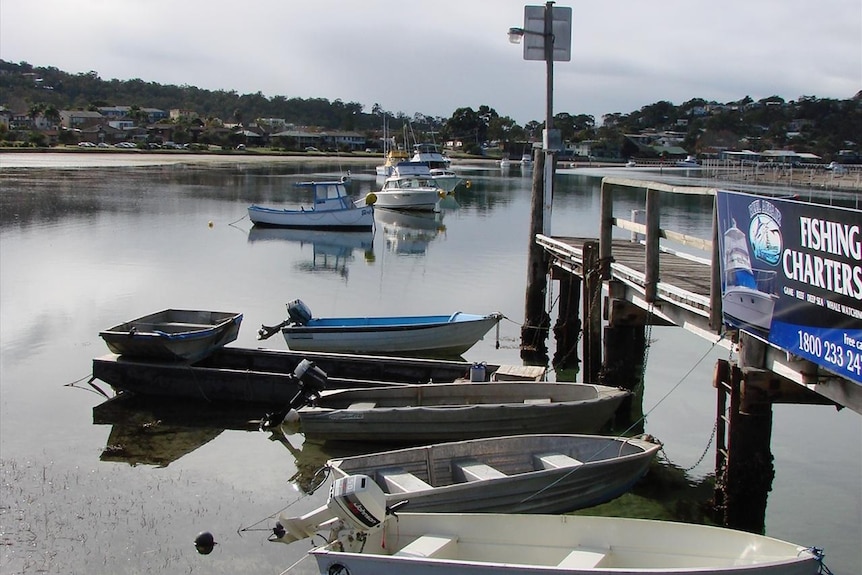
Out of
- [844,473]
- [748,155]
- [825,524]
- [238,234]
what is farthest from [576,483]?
[748,155]

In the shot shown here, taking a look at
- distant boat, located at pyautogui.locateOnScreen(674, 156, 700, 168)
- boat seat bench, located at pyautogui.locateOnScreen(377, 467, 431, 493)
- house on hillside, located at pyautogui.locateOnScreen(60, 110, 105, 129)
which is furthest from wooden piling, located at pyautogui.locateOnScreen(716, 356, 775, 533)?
house on hillside, located at pyautogui.locateOnScreen(60, 110, 105, 129)

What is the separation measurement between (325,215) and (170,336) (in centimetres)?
2795

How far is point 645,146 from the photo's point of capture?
183m

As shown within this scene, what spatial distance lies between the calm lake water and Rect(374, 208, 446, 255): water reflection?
0.39 metres

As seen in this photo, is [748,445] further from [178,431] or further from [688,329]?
[178,431]

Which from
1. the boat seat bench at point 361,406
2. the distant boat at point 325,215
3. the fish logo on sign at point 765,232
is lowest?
the boat seat bench at point 361,406

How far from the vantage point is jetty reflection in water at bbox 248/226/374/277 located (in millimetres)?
32312

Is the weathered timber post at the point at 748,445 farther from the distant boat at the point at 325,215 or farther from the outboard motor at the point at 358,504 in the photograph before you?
the distant boat at the point at 325,215

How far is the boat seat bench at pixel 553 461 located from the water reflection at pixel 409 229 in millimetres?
26234

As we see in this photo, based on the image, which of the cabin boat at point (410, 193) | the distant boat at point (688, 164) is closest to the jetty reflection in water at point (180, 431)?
the cabin boat at point (410, 193)

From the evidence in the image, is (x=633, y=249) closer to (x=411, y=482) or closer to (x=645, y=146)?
(x=411, y=482)

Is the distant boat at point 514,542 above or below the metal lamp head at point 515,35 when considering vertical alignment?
below

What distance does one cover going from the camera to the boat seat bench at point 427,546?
777 centimetres

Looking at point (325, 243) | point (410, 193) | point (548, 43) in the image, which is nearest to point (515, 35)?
point (548, 43)
